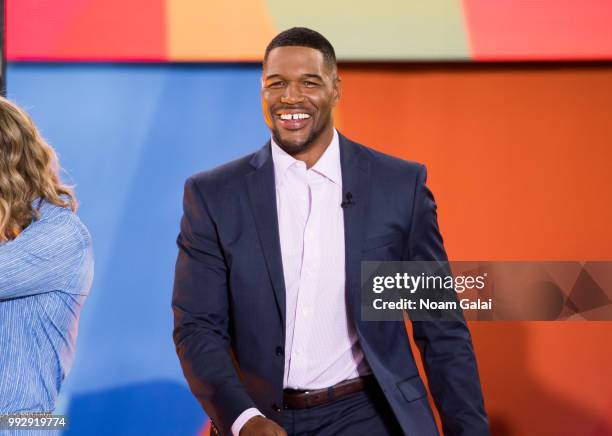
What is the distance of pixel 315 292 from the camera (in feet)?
7.93

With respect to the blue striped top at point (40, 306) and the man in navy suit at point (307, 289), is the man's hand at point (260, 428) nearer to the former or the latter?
the man in navy suit at point (307, 289)

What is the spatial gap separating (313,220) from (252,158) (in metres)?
0.27

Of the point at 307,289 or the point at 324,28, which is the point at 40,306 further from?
the point at 324,28

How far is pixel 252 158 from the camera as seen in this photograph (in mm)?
2605

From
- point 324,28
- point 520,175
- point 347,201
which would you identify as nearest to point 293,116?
point 347,201

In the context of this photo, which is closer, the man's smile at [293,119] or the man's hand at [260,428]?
the man's hand at [260,428]

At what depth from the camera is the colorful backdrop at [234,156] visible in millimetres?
3564

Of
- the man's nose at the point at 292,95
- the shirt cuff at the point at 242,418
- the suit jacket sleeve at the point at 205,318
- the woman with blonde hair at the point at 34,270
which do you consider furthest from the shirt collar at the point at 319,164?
the shirt cuff at the point at 242,418

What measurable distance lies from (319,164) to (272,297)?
17.0 inches

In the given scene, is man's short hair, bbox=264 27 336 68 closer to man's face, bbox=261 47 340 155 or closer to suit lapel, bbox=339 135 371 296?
man's face, bbox=261 47 340 155

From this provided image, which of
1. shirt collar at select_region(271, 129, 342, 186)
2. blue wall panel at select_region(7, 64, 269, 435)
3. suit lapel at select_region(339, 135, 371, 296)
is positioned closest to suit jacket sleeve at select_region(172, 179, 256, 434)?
shirt collar at select_region(271, 129, 342, 186)

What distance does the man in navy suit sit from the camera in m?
2.36

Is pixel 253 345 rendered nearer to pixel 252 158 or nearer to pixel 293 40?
pixel 252 158

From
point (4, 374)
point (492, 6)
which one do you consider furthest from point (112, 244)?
point (492, 6)
